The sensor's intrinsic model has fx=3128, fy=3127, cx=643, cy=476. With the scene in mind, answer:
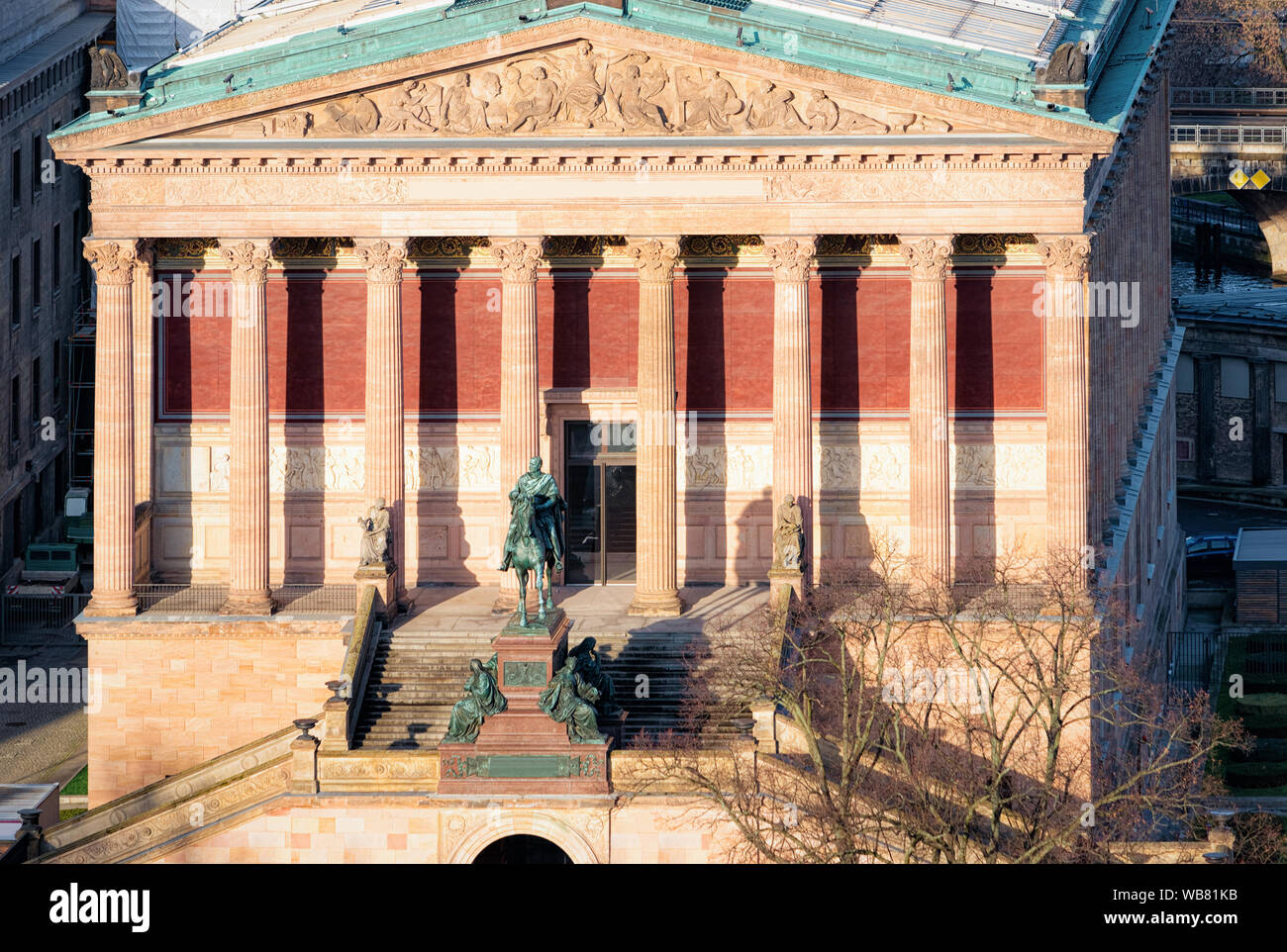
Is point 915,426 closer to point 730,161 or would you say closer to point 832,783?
point 730,161

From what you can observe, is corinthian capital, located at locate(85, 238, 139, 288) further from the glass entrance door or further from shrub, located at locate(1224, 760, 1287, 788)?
shrub, located at locate(1224, 760, 1287, 788)

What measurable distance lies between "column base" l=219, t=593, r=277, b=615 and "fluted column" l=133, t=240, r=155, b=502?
5.11 m

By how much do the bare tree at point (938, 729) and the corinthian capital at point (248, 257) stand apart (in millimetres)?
17557

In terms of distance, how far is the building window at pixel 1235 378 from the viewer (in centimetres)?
15538

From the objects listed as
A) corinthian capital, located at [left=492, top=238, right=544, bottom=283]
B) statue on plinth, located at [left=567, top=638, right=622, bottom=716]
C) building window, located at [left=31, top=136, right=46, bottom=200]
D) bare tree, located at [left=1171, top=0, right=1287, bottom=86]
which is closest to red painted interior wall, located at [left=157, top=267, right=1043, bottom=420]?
corinthian capital, located at [left=492, top=238, right=544, bottom=283]

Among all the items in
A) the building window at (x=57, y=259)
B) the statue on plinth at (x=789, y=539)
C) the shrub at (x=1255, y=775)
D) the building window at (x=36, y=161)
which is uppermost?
the building window at (x=36, y=161)

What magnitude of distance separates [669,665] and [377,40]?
2001cm

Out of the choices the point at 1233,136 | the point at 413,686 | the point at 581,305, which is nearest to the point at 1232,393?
the point at 1233,136

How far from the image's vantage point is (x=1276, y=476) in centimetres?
15475

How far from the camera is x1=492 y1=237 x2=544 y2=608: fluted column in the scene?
92.1 metres

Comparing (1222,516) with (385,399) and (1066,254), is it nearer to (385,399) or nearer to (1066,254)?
(1066,254)

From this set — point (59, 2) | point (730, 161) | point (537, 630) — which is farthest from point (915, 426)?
point (59, 2)

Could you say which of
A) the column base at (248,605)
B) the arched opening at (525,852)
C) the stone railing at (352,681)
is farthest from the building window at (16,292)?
the arched opening at (525,852)

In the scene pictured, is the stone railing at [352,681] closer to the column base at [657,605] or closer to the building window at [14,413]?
the column base at [657,605]
